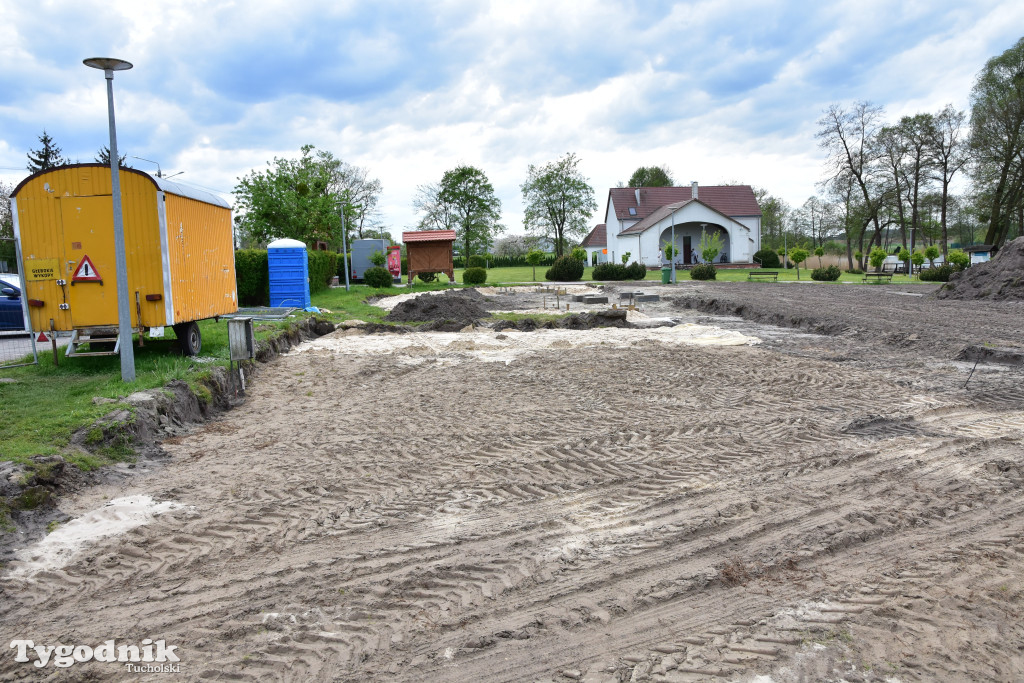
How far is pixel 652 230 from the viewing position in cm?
5684

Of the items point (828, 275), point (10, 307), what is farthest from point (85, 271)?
point (828, 275)

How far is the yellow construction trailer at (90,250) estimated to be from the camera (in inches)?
377

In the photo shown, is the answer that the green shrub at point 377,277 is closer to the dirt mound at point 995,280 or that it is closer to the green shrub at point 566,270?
the green shrub at point 566,270

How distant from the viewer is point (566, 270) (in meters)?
46.2

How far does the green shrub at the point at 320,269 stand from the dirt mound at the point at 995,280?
25.9 m

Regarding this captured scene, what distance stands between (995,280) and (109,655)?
29499 mm

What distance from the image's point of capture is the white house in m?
56.7

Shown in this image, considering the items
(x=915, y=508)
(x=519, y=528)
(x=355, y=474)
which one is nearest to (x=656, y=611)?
(x=519, y=528)

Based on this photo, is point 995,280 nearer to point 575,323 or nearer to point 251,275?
point 575,323

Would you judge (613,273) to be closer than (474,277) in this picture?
No

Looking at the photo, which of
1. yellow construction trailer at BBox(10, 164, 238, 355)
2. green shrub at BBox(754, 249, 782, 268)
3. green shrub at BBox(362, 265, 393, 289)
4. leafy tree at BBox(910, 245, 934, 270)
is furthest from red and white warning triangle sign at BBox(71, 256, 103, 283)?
green shrub at BBox(754, 249, 782, 268)

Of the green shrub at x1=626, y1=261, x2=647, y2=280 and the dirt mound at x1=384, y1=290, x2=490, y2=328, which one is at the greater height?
the green shrub at x1=626, y1=261, x2=647, y2=280

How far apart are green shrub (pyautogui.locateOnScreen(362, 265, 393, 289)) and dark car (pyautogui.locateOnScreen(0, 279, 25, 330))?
2065 centimetres

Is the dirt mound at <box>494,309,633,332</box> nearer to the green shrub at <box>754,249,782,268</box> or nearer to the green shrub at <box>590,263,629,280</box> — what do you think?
the green shrub at <box>590,263,629,280</box>
